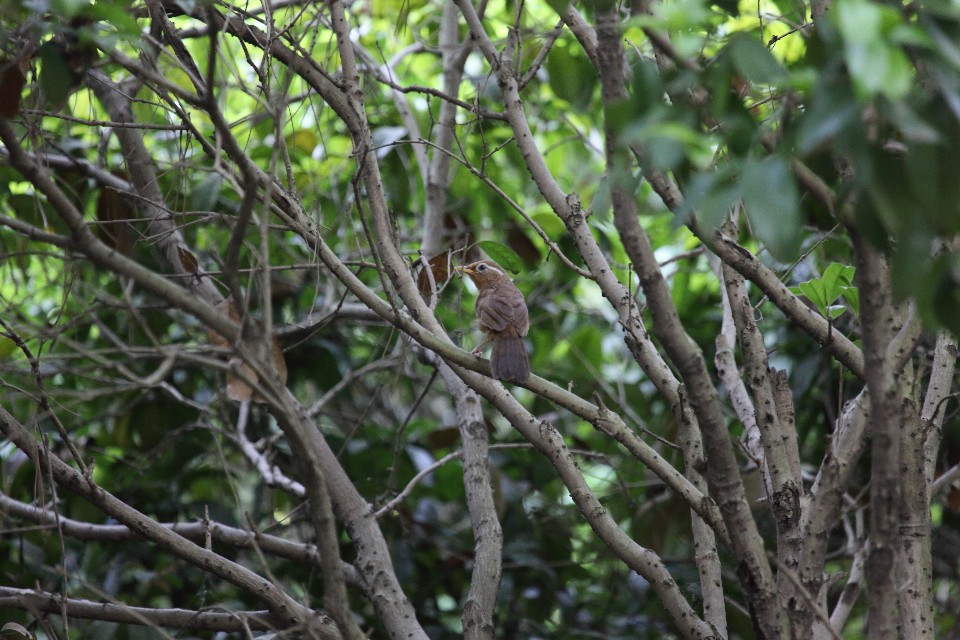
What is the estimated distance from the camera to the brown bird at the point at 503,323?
298 cm

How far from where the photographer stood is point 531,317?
598 centimetres

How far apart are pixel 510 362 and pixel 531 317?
116 inches

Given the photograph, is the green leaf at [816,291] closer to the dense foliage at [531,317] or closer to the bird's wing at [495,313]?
the dense foliage at [531,317]

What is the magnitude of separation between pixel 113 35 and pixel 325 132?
11.7 ft

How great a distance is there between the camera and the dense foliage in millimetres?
1549

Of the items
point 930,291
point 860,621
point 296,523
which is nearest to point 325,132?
point 296,523

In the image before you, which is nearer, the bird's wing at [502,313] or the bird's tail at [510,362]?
the bird's tail at [510,362]

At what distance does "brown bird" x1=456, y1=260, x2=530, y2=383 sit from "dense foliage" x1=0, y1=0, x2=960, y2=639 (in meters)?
0.15

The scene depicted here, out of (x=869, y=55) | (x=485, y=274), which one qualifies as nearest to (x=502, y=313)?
(x=485, y=274)

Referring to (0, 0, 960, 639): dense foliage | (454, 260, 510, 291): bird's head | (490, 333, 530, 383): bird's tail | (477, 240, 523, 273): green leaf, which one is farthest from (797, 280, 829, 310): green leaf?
(454, 260, 510, 291): bird's head

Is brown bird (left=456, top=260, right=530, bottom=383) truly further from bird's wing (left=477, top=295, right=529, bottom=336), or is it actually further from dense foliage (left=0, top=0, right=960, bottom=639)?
dense foliage (left=0, top=0, right=960, bottom=639)

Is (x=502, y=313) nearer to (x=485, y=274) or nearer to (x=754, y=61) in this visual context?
(x=485, y=274)

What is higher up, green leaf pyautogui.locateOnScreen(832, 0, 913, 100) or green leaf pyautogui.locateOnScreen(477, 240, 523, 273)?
green leaf pyautogui.locateOnScreen(477, 240, 523, 273)

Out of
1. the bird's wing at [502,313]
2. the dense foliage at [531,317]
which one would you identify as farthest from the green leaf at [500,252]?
the bird's wing at [502,313]
